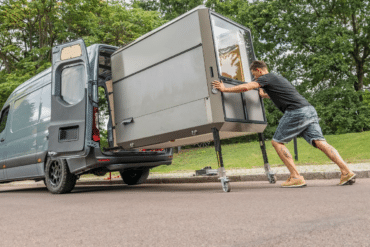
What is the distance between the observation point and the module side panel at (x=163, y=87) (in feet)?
18.4

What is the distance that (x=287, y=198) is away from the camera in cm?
431

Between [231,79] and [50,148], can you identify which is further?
[50,148]

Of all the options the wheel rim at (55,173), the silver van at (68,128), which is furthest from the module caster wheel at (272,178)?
the wheel rim at (55,173)

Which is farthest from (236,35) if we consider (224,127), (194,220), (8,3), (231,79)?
(8,3)

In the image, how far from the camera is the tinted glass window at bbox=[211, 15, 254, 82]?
569cm

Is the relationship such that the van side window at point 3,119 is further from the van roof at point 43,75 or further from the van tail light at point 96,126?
the van tail light at point 96,126

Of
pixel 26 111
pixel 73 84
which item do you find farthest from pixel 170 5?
pixel 73 84

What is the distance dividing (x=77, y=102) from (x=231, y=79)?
2.85 metres

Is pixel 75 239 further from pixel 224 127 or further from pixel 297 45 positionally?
pixel 297 45

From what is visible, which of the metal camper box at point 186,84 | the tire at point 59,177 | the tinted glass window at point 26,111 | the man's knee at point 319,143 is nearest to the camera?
the man's knee at point 319,143

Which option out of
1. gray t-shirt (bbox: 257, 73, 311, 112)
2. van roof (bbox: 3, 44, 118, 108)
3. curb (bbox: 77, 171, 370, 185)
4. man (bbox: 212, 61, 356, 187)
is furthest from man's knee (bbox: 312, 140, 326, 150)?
van roof (bbox: 3, 44, 118, 108)

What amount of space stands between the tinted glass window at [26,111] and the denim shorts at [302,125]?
16.9 ft

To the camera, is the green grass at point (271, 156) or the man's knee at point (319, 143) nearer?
the man's knee at point (319, 143)

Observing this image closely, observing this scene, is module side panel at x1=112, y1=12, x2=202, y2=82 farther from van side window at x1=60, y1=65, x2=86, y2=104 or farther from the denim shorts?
the denim shorts
